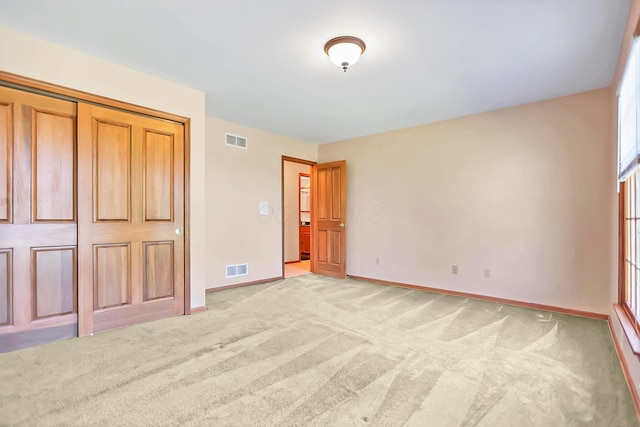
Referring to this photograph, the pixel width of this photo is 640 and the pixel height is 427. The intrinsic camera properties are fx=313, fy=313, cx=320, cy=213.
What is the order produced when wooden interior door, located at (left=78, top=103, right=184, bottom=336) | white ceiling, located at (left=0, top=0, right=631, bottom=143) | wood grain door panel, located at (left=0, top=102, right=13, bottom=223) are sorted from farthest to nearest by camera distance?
wooden interior door, located at (left=78, top=103, right=184, bottom=336) < wood grain door panel, located at (left=0, top=102, right=13, bottom=223) < white ceiling, located at (left=0, top=0, right=631, bottom=143)

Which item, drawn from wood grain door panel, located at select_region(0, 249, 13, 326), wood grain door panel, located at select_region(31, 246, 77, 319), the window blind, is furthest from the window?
wood grain door panel, located at select_region(0, 249, 13, 326)

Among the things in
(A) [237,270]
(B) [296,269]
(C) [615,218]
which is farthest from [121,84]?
(C) [615,218]

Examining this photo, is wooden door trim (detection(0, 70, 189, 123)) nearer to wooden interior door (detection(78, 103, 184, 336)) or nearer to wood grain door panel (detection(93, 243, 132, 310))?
wooden interior door (detection(78, 103, 184, 336))

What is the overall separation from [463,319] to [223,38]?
3.66 metres

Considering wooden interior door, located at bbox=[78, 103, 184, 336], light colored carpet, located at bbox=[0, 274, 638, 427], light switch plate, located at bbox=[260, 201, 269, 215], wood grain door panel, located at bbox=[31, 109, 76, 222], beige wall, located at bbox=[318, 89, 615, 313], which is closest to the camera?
light colored carpet, located at bbox=[0, 274, 638, 427]

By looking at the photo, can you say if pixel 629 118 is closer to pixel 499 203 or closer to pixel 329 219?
pixel 499 203

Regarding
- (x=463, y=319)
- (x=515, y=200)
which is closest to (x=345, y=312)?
(x=463, y=319)

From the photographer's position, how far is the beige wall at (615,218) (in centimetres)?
199

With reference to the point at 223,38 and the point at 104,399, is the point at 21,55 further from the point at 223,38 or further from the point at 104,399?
the point at 104,399

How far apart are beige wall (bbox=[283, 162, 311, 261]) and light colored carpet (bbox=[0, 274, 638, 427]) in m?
4.22

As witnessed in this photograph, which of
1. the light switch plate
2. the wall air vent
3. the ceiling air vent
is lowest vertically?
the wall air vent

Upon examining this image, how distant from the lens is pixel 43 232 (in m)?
2.71

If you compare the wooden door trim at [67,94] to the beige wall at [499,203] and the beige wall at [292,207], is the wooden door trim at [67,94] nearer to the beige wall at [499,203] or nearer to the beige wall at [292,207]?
the beige wall at [499,203]

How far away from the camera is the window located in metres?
2.07
